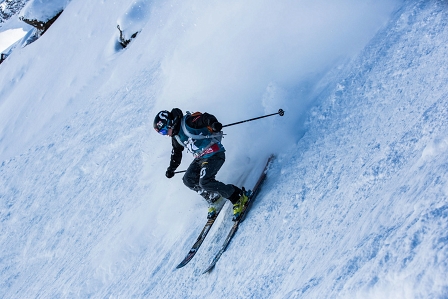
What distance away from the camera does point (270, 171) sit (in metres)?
5.87

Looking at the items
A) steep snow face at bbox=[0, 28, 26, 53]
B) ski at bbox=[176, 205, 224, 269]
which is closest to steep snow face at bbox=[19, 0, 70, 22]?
steep snow face at bbox=[0, 28, 26, 53]

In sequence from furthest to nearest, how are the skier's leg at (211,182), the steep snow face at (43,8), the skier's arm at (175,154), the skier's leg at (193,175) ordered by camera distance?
the steep snow face at (43,8)
the skier's arm at (175,154)
the skier's leg at (193,175)
the skier's leg at (211,182)

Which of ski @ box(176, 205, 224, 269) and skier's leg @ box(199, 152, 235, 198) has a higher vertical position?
skier's leg @ box(199, 152, 235, 198)

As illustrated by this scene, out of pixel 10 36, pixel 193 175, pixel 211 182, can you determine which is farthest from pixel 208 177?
pixel 10 36

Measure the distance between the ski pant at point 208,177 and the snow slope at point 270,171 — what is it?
53cm

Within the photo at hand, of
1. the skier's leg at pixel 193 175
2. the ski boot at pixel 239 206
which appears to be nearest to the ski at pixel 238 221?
the ski boot at pixel 239 206

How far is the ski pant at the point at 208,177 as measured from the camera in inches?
217

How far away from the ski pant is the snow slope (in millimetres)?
532

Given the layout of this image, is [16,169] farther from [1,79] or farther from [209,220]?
[1,79]

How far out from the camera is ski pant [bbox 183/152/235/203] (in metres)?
5.50

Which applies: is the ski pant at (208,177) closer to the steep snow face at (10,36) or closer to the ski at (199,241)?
the ski at (199,241)

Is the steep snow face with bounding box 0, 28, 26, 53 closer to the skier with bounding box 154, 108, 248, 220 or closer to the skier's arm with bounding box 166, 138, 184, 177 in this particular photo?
the skier's arm with bounding box 166, 138, 184, 177

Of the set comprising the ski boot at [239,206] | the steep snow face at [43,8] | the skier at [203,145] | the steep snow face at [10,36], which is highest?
the skier at [203,145]

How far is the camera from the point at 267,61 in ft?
24.6
